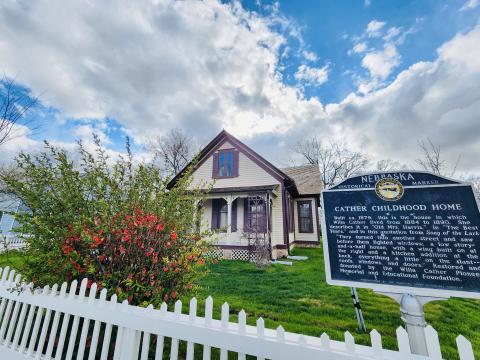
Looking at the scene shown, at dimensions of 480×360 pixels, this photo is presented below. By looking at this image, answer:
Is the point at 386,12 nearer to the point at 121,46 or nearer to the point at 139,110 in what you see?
the point at 121,46

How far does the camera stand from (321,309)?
4051 millimetres

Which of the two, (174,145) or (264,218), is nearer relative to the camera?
(264,218)

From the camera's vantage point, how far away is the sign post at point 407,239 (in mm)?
1938

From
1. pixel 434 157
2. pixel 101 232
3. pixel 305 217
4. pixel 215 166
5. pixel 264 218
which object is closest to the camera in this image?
pixel 101 232

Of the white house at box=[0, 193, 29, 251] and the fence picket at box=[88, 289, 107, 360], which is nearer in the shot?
the fence picket at box=[88, 289, 107, 360]

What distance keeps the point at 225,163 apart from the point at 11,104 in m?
9.08

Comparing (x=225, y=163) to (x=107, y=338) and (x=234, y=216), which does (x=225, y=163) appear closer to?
(x=234, y=216)

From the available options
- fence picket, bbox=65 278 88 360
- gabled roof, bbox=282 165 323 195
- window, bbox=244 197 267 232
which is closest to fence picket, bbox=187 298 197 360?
fence picket, bbox=65 278 88 360

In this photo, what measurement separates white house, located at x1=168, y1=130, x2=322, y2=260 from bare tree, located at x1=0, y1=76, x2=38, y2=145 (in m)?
6.18

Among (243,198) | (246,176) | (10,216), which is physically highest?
(246,176)

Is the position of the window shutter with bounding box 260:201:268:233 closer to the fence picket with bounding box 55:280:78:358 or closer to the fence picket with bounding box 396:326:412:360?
the fence picket with bounding box 55:280:78:358

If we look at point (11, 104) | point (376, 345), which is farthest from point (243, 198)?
point (376, 345)

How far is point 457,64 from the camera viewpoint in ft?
32.1

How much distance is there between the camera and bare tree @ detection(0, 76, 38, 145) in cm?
571
